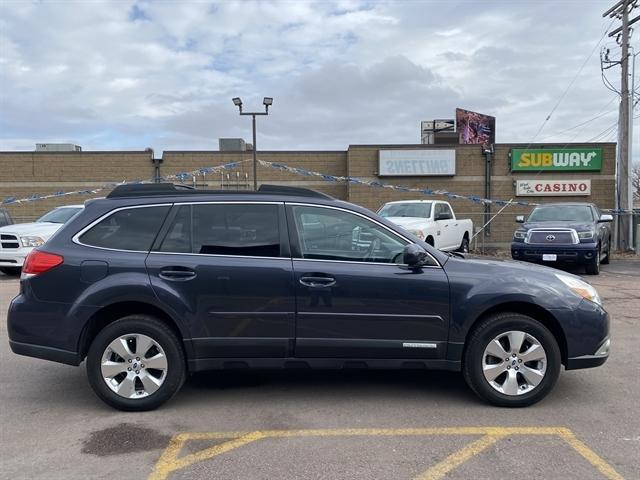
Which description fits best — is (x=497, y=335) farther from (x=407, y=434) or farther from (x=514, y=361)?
(x=407, y=434)

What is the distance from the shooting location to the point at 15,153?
24.7 metres

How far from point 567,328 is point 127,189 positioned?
387cm

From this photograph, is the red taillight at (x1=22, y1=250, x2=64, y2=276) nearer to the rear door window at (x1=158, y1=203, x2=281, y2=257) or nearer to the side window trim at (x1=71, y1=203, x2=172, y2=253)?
the side window trim at (x1=71, y1=203, x2=172, y2=253)

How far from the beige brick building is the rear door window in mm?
20025

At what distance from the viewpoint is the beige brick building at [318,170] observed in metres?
24.0

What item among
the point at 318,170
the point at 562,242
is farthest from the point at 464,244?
the point at 318,170

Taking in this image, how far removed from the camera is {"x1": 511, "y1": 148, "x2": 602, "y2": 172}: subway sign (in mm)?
23766

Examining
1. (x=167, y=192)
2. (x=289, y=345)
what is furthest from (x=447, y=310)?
(x=167, y=192)

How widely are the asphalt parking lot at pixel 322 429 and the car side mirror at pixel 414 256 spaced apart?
1.18 meters

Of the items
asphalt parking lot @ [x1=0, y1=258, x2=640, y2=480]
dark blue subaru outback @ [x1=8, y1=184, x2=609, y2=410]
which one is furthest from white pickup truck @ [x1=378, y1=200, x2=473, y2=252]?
dark blue subaru outback @ [x1=8, y1=184, x2=609, y2=410]

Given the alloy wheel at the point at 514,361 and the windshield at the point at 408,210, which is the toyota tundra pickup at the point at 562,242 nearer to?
the windshield at the point at 408,210

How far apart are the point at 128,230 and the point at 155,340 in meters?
0.94

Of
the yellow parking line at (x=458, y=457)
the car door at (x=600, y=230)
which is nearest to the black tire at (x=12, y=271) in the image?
the yellow parking line at (x=458, y=457)

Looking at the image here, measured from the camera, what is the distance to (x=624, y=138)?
19.4m
